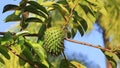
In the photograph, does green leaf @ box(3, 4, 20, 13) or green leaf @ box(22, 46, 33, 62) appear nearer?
green leaf @ box(22, 46, 33, 62)

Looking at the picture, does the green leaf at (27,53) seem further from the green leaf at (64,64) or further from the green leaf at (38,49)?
the green leaf at (64,64)

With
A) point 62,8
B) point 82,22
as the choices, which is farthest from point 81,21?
point 62,8

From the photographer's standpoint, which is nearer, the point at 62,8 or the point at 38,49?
the point at 38,49

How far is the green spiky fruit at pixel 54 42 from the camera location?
1142 millimetres

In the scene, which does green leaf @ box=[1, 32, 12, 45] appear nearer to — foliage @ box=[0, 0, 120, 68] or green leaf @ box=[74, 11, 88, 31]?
foliage @ box=[0, 0, 120, 68]

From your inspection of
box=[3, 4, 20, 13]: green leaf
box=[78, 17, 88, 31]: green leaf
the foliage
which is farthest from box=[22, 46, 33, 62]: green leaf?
box=[78, 17, 88, 31]: green leaf

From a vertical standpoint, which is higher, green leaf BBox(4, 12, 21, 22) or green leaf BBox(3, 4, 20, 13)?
green leaf BBox(4, 12, 21, 22)

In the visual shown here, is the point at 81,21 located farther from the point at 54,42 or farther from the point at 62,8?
the point at 54,42

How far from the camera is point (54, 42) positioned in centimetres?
115

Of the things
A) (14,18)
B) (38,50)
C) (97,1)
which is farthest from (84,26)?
(38,50)

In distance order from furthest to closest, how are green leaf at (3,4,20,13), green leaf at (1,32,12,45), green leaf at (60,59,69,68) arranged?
green leaf at (60,59,69,68), green leaf at (3,4,20,13), green leaf at (1,32,12,45)

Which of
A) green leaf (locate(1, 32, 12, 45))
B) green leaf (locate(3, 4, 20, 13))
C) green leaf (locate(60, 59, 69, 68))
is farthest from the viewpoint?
green leaf (locate(60, 59, 69, 68))

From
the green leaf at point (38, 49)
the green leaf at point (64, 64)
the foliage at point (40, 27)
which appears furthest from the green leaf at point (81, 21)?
the green leaf at point (38, 49)

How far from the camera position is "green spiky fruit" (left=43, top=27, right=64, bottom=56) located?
114 cm
